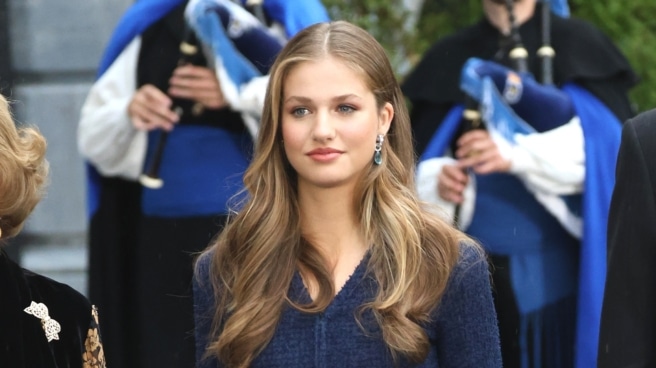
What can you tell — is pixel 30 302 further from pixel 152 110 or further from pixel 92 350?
pixel 152 110

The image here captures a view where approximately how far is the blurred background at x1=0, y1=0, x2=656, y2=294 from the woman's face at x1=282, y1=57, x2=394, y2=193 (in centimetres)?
319

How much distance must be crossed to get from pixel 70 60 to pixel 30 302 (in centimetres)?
342

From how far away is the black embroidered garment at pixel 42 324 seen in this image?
332 centimetres

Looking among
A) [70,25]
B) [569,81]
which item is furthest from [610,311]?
[70,25]

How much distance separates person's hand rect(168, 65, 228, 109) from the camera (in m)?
5.02

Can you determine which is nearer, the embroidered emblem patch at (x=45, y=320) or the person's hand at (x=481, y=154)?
the embroidered emblem patch at (x=45, y=320)

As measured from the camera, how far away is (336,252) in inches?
135

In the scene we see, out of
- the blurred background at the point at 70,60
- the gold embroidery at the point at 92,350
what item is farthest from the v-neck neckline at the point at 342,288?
the blurred background at the point at 70,60

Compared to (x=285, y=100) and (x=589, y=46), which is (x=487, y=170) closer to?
(x=589, y=46)

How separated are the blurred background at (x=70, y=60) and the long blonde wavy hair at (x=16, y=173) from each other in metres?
3.19

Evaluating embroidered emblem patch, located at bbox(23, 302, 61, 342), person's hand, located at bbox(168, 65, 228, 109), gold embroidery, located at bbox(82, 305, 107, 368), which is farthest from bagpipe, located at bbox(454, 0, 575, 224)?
embroidered emblem patch, located at bbox(23, 302, 61, 342)

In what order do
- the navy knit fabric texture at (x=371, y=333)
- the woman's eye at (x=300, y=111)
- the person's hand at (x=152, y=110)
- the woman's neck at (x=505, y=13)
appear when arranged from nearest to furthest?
the navy knit fabric texture at (x=371, y=333) → the woman's eye at (x=300, y=111) → the person's hand at (x=152, y=110) → the woman's neck at (x=505, y=13)

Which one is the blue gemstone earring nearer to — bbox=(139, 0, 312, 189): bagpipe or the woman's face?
the woman's face

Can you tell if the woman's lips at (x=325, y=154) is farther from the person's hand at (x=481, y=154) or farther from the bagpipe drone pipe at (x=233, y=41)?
the person's hand at (x=481, y=154)
